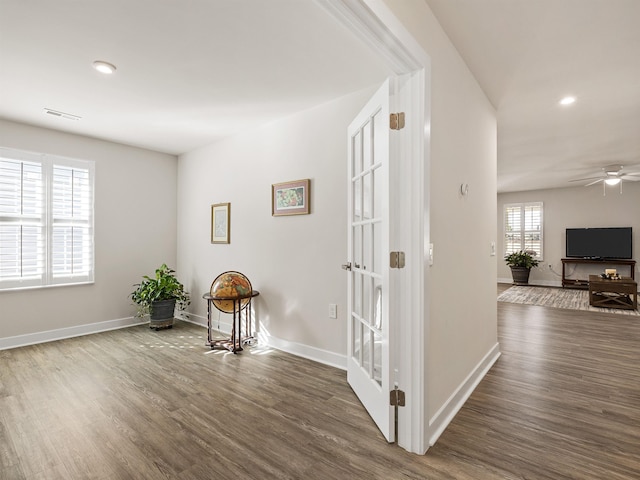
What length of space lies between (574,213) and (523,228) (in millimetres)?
1161

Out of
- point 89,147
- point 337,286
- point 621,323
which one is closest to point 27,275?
point 89,147

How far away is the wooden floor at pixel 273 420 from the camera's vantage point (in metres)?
1.74

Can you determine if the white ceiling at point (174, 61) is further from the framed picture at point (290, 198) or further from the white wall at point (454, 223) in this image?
the framed picture at point (290, 198)

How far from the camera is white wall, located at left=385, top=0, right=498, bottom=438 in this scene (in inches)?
78.2

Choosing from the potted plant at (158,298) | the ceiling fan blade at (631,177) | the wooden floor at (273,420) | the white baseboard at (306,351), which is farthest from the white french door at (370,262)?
the ceiling fan blade at (631,177)

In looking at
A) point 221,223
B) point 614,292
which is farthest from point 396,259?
point 614,292

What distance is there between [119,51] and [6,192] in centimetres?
251

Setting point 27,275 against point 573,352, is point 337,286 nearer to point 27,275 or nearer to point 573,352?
point 573,352

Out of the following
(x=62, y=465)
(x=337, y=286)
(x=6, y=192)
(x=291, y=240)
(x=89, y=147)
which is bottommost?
(x=62, y=465)

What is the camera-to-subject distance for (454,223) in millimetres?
2330

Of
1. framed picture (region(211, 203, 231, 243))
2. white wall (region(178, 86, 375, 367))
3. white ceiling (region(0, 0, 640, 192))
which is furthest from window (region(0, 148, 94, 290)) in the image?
framed picture (region(211, 203, 231, 243))

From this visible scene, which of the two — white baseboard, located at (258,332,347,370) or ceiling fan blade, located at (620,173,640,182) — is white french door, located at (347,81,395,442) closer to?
white baseboard, located at (258,332,347,370)

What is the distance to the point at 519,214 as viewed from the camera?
30.0ft

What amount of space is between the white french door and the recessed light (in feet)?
6.38
